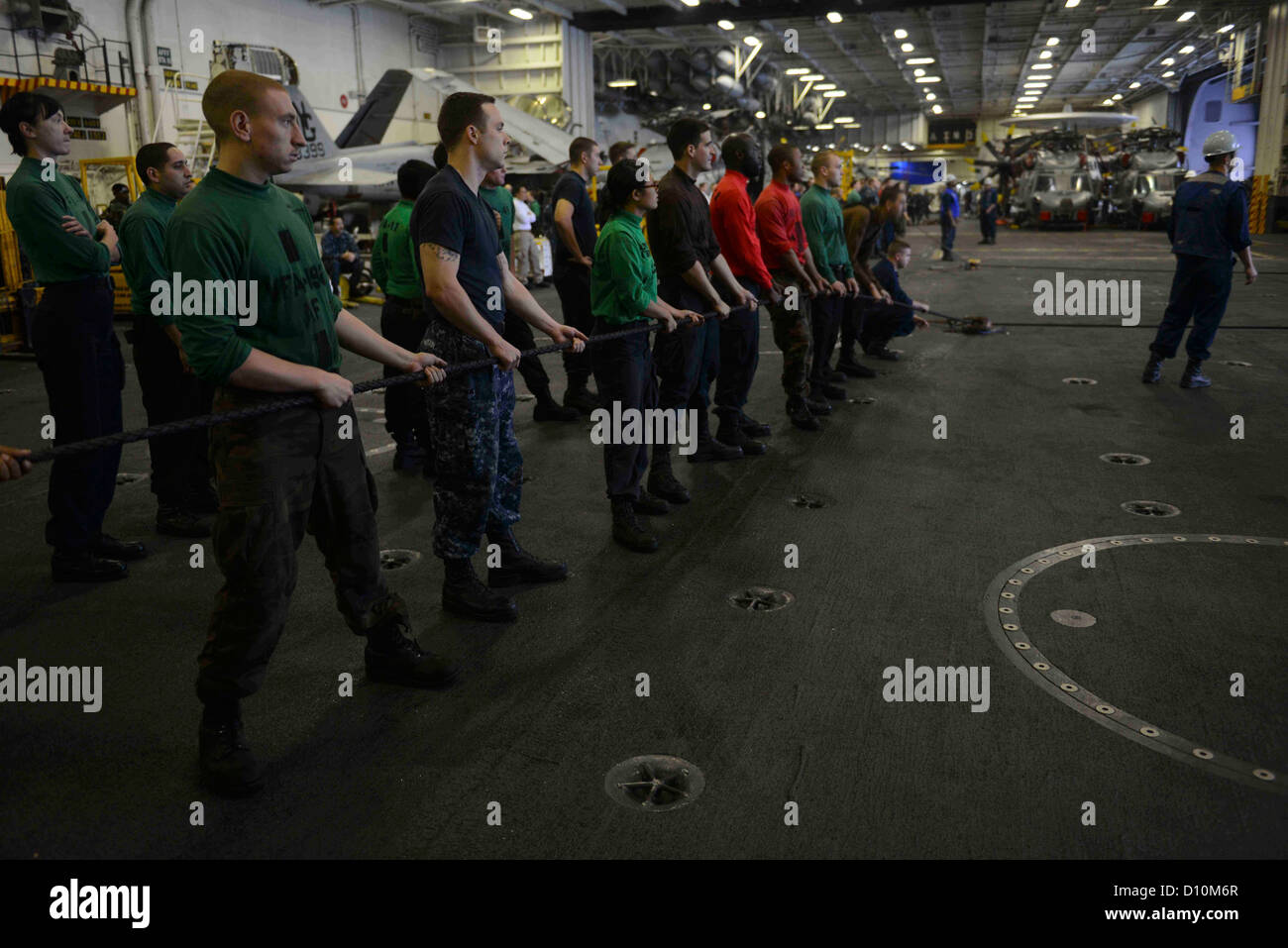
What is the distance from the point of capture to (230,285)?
7.79ft

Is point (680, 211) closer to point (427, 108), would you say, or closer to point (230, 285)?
point (230, 285)

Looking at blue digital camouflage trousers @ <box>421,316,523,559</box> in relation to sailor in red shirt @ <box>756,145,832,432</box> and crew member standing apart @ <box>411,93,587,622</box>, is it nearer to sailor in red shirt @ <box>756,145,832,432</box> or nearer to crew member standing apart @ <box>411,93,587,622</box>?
crew member standing apart @ <box>411,93,587,622</box>

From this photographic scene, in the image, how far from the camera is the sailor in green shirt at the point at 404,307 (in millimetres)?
5359

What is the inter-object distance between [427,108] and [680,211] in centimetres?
2647

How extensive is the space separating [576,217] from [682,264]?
2.22 metres

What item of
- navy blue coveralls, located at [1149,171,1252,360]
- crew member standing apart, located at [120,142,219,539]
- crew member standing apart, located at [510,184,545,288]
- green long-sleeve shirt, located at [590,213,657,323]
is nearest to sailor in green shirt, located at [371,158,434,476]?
crew member standing apart, located at [120,142,219,539]

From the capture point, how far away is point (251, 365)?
2393 millimetres

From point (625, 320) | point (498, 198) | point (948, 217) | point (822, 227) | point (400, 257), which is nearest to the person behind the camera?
point (625, 320)

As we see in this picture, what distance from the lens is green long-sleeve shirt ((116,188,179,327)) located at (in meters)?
4.21

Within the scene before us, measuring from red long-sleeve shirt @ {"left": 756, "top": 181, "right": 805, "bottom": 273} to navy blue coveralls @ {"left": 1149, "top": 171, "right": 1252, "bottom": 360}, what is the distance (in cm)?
305

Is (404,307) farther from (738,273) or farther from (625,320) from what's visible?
(738,273)

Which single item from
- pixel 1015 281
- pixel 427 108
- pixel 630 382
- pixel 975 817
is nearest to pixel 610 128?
pixel 427 108

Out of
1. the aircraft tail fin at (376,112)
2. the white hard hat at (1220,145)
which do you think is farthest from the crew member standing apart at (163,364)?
the aircraft tail fin at (376,112)

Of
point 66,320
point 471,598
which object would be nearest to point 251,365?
point 471,598
